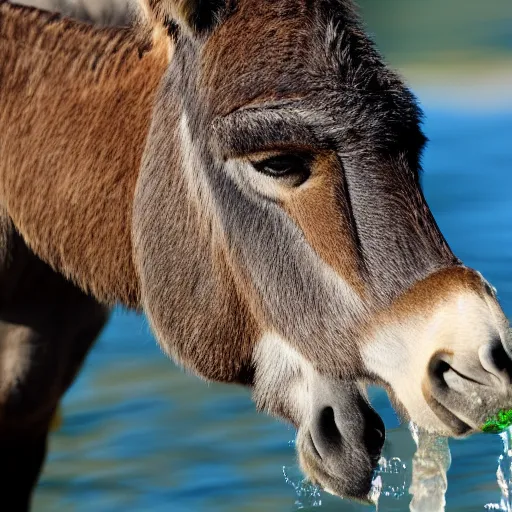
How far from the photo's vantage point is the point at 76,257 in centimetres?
261

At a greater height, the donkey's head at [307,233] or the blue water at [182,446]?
the donkey's head at [307,233]

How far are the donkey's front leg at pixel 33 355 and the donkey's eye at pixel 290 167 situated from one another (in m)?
0.98

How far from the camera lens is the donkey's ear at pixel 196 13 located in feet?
7.53

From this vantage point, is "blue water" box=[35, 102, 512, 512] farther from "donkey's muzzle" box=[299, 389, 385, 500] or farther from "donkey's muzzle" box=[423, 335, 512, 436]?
"donkey's muzzle" box=[423, 335, 512, 436]

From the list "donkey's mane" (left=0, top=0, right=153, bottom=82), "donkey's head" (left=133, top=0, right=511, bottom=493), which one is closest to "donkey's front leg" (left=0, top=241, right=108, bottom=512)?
"donkey's mane" (left=0, top=0, right=153, bottom=82)

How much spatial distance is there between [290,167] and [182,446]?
3828mm

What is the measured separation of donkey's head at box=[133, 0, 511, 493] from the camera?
2.05 meters

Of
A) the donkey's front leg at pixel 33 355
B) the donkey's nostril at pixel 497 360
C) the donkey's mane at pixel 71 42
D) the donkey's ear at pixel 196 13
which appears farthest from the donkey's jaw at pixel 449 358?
the donkey's front leg at pixel 33 355

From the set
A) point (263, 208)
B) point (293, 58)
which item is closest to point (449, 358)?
point (263, 208)

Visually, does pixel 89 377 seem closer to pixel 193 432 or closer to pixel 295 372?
pixel 193 432

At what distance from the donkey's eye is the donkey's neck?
0.41 meters

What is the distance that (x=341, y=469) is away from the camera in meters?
2.31

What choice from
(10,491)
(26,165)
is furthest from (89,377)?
(26,165)

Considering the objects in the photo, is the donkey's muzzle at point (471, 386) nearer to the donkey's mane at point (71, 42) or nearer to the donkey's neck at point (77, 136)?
the donkey's neck at point (77, 136)
